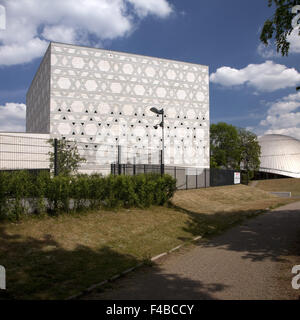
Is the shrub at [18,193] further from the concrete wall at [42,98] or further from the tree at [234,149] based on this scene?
the tree at [234,149]

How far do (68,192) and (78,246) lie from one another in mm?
2946

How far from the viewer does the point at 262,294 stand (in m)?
4.86

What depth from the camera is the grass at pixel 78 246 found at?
540 centimetres

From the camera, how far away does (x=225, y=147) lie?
6406 centimetres

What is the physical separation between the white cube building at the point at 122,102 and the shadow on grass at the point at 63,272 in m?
19.1

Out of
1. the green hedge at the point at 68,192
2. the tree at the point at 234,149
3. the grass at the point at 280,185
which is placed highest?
the tree at the point at 234,149

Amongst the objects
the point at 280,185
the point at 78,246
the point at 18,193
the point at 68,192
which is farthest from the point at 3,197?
the point at 280,185

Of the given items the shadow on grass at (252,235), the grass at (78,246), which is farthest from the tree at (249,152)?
the grass at (78,246)

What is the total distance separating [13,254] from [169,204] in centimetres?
1035

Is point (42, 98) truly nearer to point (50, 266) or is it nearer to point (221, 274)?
point (50, 266)

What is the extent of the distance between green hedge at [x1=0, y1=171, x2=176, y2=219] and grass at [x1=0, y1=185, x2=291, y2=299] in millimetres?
488

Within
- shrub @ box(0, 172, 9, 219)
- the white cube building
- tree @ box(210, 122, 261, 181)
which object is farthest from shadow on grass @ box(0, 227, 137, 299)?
tree @ box(210, 122, 261, 181)
